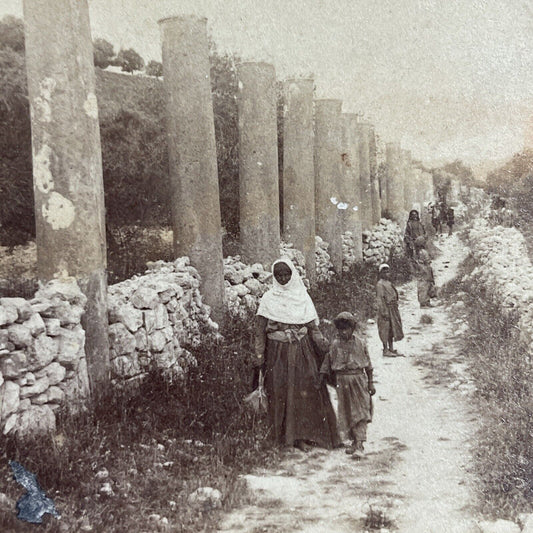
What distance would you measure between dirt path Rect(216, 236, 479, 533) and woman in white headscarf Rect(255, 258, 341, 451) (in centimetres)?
25

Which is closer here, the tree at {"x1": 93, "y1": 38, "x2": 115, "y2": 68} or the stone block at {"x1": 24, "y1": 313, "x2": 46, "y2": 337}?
the stone block at {"x1": 24, "y1": 313, "x2": 46, "y2": 337}

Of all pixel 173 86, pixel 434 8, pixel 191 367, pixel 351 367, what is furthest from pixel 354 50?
pixel 191 367

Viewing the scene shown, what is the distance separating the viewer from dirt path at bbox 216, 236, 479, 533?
15.3ft

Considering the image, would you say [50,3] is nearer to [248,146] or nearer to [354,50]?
[354,50]

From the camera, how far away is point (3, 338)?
4.86 metres

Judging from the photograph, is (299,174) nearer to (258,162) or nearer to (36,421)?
(258,162)

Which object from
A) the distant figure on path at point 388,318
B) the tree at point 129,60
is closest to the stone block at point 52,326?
the distant figure on path at point 388,318

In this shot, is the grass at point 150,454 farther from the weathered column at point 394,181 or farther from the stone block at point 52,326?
the weathered column at point 394,181

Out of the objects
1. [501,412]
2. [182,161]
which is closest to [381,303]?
[182,161]

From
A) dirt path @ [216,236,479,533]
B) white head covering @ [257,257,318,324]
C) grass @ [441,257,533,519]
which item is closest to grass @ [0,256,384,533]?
dirt path @ [216,236,479,533]

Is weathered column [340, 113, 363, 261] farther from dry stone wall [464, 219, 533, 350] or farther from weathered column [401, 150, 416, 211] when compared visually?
weathered column [401, 150, 416, 211]

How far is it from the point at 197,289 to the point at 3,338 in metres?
4.43

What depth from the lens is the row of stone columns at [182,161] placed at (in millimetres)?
5961

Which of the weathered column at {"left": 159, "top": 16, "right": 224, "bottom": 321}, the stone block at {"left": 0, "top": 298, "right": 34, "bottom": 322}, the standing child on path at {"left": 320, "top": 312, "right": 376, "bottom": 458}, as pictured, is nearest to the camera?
the stone block at {"left": 0, "top": 298, "right": 34, "bottom": 322}
